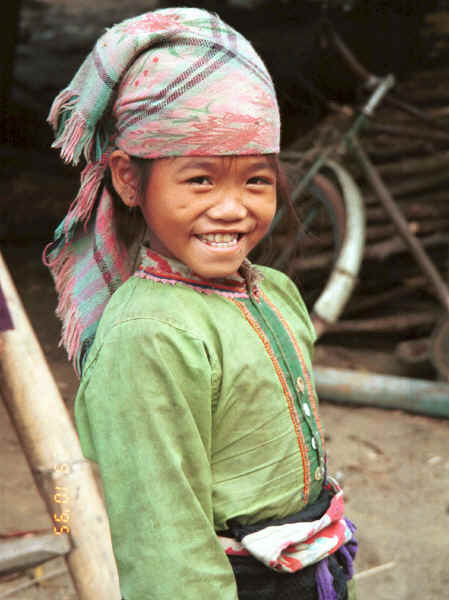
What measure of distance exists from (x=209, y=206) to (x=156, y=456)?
0.41 m

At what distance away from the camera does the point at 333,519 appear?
4.35 ft

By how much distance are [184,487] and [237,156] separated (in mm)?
533

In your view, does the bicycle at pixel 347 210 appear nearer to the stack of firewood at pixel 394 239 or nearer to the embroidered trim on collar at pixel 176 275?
the stack of firewood at pixel 394 239

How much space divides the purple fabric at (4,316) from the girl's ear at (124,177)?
668mm

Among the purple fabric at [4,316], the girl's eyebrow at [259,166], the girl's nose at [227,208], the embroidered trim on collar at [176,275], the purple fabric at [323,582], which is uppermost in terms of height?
the girl's eyebrow at [259,166]

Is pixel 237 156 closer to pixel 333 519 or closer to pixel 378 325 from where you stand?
pixel 333 519

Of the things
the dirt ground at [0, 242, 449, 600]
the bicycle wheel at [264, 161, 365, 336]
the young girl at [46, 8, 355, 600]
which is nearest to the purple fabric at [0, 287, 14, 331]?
the young girl at [46, 8, 355, 600]

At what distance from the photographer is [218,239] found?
123 centimetres

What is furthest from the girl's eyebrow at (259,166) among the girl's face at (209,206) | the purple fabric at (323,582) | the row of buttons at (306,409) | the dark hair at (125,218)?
the purple fabric at (323,582)

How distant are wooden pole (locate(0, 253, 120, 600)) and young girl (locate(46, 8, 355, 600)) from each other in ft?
1.42

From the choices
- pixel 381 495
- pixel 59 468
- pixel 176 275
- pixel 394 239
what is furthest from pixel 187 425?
pixel 394 239

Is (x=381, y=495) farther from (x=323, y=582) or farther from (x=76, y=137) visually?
(x=76, y=137)

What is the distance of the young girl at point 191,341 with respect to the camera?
3.69ft

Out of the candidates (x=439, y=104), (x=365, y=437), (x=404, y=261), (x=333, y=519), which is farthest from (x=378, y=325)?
(x=333, y=519)
